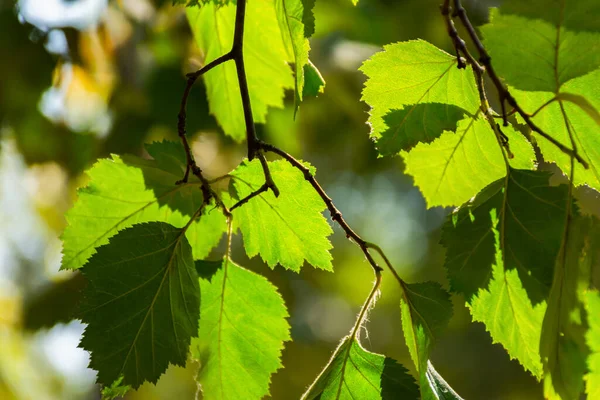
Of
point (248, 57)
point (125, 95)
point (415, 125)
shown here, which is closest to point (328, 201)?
point (415, 125)

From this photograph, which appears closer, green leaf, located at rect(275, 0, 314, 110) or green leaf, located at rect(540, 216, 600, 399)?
green leaf, located at rect(540, 216, 600, 399)

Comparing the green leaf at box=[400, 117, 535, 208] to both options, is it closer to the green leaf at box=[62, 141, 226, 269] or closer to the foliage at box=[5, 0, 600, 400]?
the foliage at box=[5, 0, 600, 400]

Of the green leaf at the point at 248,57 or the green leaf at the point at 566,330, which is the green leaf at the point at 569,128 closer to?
the green leaf at the point at 566,330

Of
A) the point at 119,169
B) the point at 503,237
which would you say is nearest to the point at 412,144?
the point at 503,237

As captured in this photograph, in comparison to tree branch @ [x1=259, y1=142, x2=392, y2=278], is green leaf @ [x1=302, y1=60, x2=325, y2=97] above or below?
above

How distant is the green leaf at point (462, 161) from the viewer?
0.65m

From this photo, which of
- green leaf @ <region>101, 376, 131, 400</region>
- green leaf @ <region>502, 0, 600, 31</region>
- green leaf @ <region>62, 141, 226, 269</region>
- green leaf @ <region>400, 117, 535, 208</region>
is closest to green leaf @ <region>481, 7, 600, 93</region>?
green leaf @ <region>502, 0, 600, 31</region>

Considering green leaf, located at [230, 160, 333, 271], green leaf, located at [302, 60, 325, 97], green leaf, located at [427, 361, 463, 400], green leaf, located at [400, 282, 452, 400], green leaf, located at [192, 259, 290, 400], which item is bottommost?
green leaf, located at [427, 361, 463, 400]

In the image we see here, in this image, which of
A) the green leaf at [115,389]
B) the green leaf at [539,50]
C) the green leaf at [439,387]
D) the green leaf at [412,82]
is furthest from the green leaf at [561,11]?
the green leaf at [115,389]

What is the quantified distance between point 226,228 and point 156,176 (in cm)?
10

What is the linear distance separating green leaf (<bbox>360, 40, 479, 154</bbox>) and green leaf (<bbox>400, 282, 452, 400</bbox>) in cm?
16

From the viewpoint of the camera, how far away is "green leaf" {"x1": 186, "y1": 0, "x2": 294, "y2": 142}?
826mm

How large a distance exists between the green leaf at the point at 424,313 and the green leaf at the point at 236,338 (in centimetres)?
14

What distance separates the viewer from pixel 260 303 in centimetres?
70
